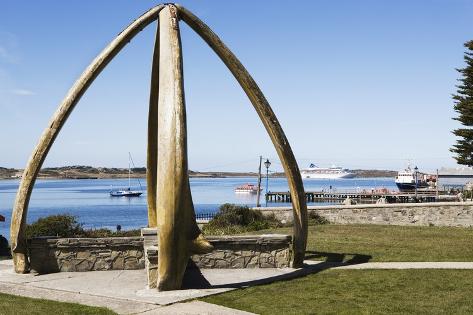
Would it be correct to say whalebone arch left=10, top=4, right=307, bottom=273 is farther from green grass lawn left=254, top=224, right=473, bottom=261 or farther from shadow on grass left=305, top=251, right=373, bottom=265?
green grass lawn left=254, top=224, right=473, bottom=261

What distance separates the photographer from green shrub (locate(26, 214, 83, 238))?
19141 mm

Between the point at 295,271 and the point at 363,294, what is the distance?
2.57 m

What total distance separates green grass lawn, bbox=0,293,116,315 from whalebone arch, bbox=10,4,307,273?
303 cm

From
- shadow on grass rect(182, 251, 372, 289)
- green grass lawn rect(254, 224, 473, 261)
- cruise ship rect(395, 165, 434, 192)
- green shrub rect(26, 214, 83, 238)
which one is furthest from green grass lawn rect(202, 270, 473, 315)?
cruise ship rect(395, 165, 434, 192)

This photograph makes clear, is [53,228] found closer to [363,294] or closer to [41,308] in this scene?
[41,308]

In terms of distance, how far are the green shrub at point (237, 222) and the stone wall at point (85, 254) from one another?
447 inches

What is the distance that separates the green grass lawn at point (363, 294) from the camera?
9.29 metres

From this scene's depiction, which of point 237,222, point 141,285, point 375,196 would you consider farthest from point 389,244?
point 375,196

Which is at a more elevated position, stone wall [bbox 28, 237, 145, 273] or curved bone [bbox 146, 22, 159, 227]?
curved bone [bbox 146, 22, 159, 227]

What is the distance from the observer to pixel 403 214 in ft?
103

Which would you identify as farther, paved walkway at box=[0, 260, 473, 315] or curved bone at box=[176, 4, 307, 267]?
curved bone at box=[176, 4, 307, 267]

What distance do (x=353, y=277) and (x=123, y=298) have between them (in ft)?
16.1

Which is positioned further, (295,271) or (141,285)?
(295,271)

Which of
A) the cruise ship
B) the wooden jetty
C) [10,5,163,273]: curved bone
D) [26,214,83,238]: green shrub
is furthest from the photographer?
the cruise ship
